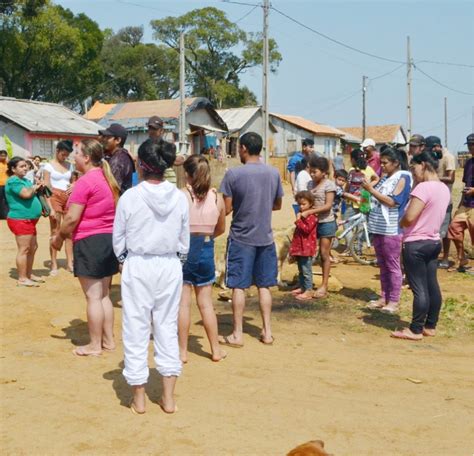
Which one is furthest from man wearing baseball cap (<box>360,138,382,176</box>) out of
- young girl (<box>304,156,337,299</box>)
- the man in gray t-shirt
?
the man in gray t-shirt

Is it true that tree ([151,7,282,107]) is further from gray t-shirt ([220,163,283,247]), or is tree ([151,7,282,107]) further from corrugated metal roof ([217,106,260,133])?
gray t-shirt ([220,163,283,247])

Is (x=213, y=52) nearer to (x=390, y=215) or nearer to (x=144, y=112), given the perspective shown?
(x=144, y=112)

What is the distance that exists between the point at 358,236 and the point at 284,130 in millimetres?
42257

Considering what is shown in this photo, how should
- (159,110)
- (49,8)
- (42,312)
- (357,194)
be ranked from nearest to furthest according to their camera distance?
1. (42,312)
2. (357,194)
3. (159,110)
4. (49,8)

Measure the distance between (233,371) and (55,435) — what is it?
5.56 ft

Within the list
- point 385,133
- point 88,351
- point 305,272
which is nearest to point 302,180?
point 305,272

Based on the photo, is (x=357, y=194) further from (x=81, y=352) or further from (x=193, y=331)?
(x=81, y=352)

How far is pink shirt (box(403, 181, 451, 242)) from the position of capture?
6.05 m

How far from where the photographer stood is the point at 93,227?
5141 mm

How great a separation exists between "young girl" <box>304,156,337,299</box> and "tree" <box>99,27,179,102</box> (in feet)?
154

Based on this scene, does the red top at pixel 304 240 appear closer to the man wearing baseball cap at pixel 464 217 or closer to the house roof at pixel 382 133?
the man wearing baseball cap at pixel 464 217

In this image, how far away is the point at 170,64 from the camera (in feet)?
181

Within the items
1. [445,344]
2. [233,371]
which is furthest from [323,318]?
[233,371]

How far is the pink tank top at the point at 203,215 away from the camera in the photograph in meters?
5.18
